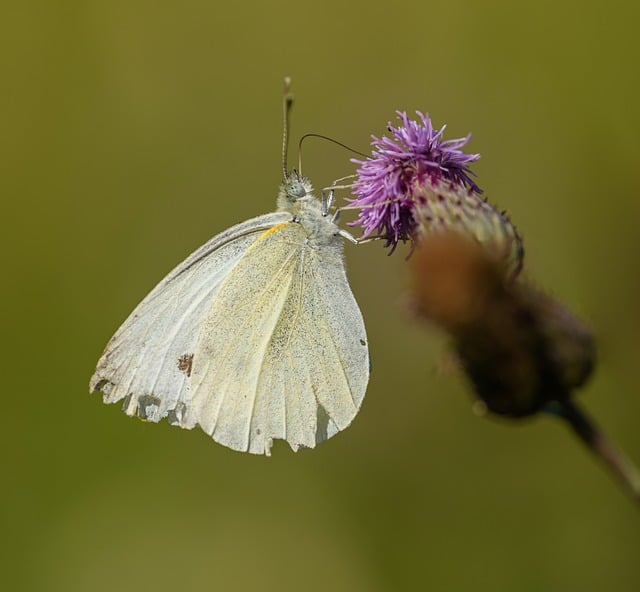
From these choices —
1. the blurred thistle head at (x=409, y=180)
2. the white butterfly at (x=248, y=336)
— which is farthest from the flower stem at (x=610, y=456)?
the white butterfly at (x=248, y=336)

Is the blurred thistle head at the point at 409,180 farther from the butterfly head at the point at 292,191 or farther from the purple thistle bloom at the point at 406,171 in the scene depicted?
the butterfly head at the point at 292,191

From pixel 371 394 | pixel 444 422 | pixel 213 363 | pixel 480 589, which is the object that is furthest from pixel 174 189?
pixel 480 589

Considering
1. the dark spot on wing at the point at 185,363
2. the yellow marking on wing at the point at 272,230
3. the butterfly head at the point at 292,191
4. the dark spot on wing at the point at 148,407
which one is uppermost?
the butterfly head at the point at 292,191

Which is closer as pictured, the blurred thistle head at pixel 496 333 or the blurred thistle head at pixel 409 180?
the blurred thistle head at pixel 496 333

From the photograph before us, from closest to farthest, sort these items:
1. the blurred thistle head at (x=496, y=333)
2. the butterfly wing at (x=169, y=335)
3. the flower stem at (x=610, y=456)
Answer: the flower stem at (x=610, y=456) < the blurred thistle head at (x=496, y=333) < the butterfly wing at (x=169, y=335)

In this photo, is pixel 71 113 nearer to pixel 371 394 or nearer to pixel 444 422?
pixel 371 394

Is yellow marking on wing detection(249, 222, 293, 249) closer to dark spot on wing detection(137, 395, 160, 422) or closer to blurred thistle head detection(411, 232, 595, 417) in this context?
dark spot on wing detection(137, 395, 160, 422)

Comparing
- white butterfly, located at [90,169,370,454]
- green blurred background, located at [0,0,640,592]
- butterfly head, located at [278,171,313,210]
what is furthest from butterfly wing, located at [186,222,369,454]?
green blurred background, located at [0,0,640,592]
